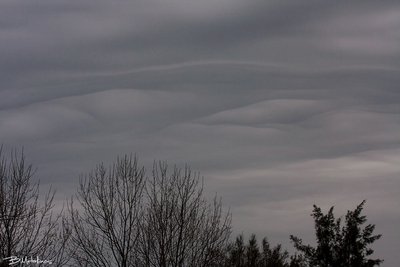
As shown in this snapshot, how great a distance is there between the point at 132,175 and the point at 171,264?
4452 mm

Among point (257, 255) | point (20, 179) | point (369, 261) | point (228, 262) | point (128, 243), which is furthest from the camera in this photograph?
point (257, 255)

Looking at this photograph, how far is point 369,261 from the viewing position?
41.0 m

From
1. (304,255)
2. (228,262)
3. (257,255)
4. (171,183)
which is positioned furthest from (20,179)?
(257,255)

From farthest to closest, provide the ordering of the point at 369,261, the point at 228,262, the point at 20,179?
the point at 228,262
the point at 369,261
the point at 20,179

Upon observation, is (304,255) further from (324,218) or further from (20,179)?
(20,179)

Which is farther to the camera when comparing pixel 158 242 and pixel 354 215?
pixel 354 215

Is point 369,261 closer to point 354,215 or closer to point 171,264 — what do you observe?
point 354,215

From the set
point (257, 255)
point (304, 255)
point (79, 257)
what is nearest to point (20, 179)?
point (79, 257)

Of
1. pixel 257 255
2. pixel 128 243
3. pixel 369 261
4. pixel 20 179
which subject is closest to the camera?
pixel 20 179

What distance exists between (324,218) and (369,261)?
11.5ft

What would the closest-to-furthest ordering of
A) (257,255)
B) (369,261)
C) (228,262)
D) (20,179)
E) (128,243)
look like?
(20,179) < (128,243) < (369,261) < (228,262) < (257,255)

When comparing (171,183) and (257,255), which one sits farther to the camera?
(257,255)

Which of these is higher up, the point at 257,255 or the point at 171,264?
the point at 257,255

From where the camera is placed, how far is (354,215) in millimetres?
42688
